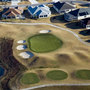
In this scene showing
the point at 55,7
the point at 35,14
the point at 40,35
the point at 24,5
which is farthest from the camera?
the point at 24,5

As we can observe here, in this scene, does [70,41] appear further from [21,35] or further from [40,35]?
[21,35]

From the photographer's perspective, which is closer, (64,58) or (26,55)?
(64,58)

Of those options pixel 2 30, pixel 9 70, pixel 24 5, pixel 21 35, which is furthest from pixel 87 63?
pixel 24 5

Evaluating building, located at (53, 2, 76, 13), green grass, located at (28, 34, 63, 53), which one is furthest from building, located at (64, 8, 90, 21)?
green grass, located at (28, 34, 63, 53)

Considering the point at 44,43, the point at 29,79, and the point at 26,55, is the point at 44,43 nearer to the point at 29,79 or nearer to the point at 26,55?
the point at 26,55

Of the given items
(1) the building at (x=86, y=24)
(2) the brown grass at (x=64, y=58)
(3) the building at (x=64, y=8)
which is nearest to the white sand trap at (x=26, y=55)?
(2) the brown grass at (x=64, y=58)

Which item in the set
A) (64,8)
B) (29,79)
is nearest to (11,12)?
(64,8)
